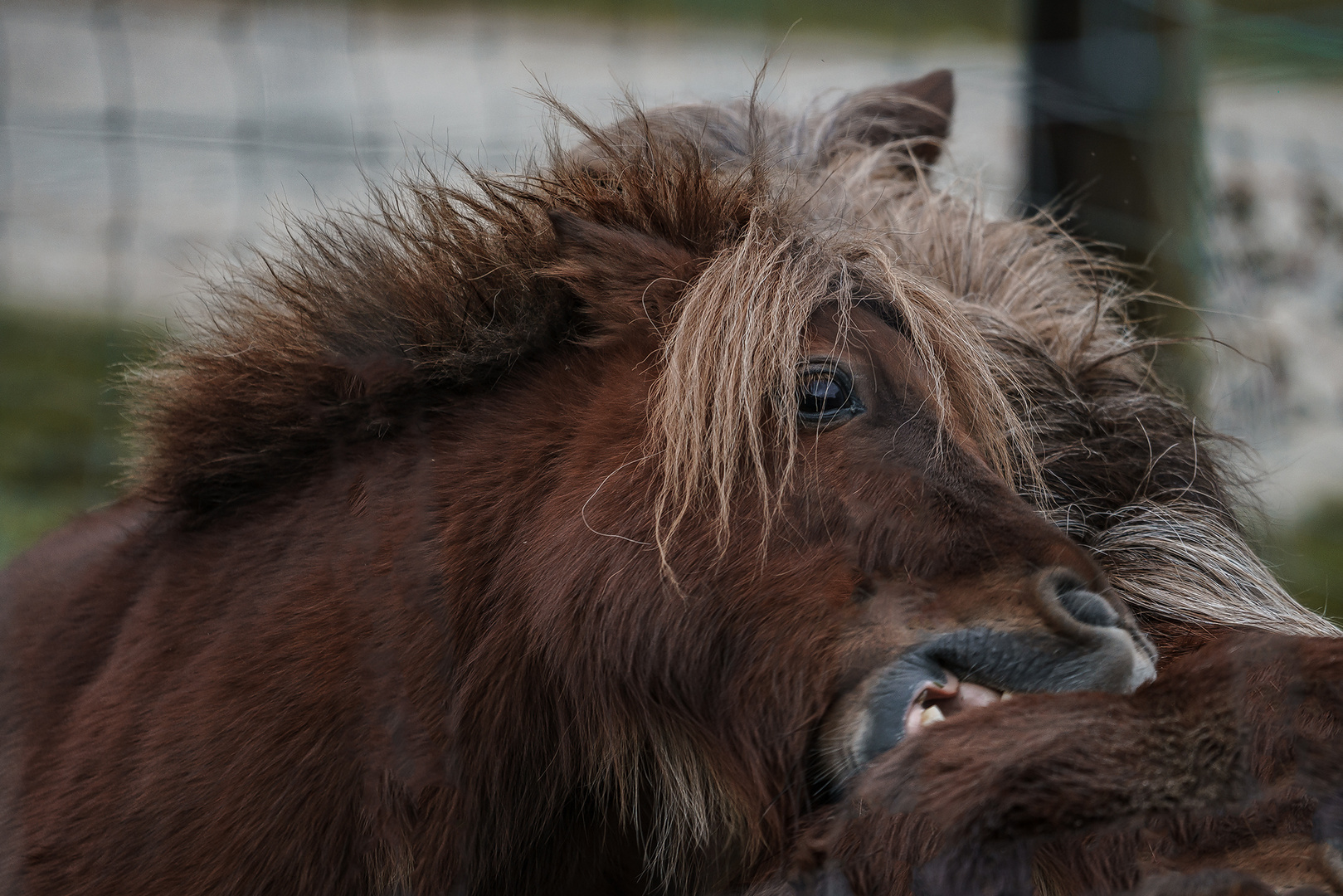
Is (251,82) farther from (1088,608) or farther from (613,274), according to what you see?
(1088,608)

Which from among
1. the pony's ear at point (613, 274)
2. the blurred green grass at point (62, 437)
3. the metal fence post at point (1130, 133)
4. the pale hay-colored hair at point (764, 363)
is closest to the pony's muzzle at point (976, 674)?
the pale hay-colored hair at point (764, 363)

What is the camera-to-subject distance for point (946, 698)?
1.54 m

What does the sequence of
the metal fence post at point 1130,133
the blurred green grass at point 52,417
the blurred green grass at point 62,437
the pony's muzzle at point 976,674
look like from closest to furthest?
the pony's muzzle at point 976,674
the metal fence post at point 1130,133
the blurred green grass at point 62,437
the blurred green grass at point 52,417

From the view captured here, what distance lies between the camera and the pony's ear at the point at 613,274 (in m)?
1.77

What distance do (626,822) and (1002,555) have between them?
714 mm

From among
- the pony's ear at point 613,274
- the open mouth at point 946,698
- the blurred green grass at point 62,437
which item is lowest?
the blurred green grass at point 62,437

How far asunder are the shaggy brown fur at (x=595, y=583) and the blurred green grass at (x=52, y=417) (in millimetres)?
3030

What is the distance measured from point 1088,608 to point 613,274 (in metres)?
0.89

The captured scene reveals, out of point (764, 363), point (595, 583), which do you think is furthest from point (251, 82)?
point (595, 583)

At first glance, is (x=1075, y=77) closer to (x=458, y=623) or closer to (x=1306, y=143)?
(x=1306, y=143)

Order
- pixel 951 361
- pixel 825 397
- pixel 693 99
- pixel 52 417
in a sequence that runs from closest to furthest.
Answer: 1. pixel 825 397
2. pixel 951 361
3. pixel 693 99
4. pixel 52 417

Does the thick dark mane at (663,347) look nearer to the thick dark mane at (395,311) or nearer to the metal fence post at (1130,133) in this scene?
the thick dark mane at (395,311)

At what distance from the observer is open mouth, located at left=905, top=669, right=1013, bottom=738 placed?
151 cm

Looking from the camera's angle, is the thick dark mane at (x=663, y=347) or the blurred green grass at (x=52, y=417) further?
the blurred green grass at (x=52, y=417)
